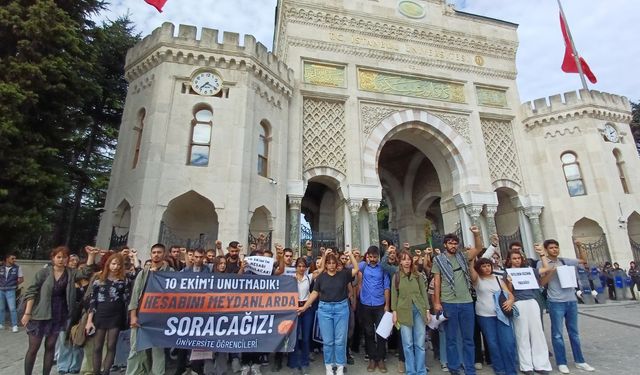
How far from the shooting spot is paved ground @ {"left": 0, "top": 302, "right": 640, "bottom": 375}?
4844 mm

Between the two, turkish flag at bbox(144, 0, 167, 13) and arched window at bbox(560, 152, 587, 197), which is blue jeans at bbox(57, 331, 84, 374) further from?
arched window at bbox(560, 152, 587, 197)

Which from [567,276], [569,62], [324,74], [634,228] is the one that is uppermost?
[569,62]

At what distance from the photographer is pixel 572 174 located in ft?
49.5

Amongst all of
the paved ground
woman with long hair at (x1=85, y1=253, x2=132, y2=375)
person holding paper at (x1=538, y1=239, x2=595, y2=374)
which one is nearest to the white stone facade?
the paved ground

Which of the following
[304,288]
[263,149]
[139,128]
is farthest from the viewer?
[263,149]

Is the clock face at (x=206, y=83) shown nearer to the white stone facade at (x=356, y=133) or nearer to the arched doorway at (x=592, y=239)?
the white stone facade at (x=356, y=133)

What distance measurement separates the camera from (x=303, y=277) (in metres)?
5.33

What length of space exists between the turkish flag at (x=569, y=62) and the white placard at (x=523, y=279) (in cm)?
1645

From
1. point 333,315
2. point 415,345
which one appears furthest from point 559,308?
point 333,315

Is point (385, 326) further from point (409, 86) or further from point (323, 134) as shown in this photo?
point (409, 86)

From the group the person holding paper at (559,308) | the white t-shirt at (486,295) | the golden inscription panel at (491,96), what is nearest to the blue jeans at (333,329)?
the white t-shirt at (486,295)

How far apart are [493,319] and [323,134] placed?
10050 millimetres

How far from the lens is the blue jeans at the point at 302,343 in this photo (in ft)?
16.4

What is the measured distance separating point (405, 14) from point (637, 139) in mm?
21377
